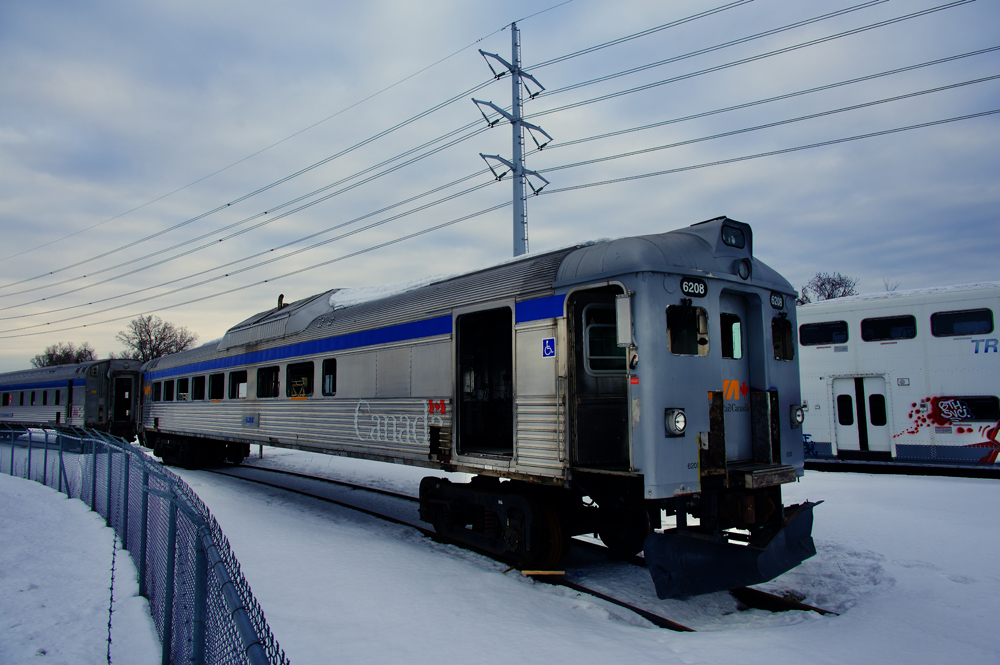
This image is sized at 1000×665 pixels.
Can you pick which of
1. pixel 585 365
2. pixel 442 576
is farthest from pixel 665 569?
pixel 442 576

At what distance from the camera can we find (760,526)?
21.1ft

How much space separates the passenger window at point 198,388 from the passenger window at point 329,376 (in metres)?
7.15

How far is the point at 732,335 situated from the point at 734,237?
1103 mm

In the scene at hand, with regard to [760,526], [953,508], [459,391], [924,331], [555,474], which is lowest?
[953,508]

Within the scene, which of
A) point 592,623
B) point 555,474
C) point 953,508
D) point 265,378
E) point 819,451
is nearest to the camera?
point 592,623

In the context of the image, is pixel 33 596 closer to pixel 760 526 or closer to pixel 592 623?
pixel 592 623

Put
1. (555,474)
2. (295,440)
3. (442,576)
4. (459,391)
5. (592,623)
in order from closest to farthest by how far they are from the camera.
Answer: (592,623) → (555,474) → (442,576) → (459,391) → (295,440)

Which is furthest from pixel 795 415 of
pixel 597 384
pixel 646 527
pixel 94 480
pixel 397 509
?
pixel 94 480

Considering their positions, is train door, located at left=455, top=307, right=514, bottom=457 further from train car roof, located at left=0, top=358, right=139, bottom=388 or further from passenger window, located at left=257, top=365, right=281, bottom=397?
train car roof, located at left=0, top=358, right=139, bottom=388

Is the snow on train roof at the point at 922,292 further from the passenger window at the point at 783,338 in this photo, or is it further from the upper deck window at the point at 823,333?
the passenger window at the point at 783,338

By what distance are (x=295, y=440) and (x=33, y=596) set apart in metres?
5.41

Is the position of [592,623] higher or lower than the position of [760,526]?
lower

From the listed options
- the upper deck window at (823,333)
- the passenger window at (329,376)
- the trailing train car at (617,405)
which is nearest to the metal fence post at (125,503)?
the trailing train car at (617,405)

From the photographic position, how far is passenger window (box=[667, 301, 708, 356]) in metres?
6.08
